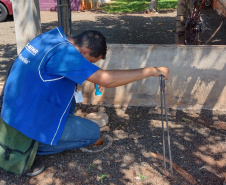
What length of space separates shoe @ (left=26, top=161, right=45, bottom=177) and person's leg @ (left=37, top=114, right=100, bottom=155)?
129 millimetres

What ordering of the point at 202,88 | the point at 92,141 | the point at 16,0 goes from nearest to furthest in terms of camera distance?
the point at 92,141, the point at 16,0, the point at 202,88

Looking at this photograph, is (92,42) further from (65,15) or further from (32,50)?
(65,15)

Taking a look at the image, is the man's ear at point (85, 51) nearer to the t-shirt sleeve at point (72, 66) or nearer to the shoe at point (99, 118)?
the t-shirt sleeve at point (72, 66)

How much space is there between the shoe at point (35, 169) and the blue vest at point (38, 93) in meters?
0.33

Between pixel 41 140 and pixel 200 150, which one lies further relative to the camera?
pixel 200 150

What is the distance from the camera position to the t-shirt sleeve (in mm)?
2457

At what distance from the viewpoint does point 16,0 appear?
147 inches

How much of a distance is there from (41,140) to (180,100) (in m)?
2.12

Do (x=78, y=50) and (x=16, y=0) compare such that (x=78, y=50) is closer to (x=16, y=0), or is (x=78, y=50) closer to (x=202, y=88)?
(x=16, y=0)

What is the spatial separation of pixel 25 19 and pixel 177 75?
2053 mm

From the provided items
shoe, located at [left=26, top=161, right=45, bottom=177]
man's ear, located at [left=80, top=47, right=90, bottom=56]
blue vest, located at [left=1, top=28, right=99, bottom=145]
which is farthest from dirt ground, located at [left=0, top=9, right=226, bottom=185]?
man's ear, located at [left=80, top=47, right=90, bottom=56]

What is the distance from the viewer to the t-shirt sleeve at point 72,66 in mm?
2457

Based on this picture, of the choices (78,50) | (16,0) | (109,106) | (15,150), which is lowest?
(109,106)

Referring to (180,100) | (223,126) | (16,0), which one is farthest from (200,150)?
(16,0)
